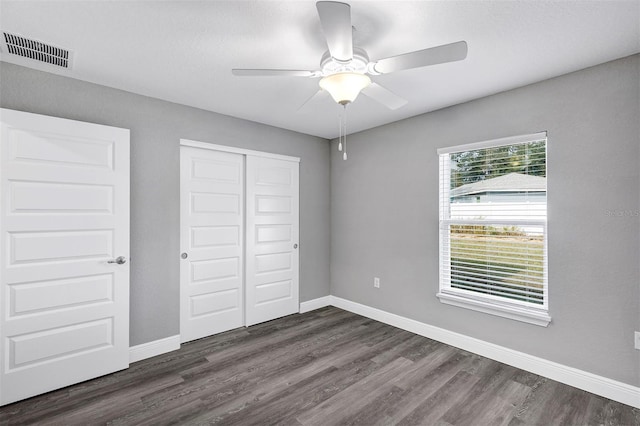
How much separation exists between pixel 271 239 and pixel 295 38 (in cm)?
250

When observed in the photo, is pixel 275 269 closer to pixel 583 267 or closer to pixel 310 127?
pixel 310 127

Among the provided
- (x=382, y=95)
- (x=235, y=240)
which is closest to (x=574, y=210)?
(x=382, y=95)

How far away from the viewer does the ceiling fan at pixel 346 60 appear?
1.37 metres

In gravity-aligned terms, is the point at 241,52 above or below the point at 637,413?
above

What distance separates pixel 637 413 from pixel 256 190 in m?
3.78

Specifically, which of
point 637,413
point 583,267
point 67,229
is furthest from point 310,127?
point 637,413

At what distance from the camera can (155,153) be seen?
9.91ft

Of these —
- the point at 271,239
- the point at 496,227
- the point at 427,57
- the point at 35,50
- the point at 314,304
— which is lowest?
the point at 314,304

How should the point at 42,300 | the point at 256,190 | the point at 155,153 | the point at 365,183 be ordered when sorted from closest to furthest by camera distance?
the point at 42,300, the point at 155,153, the point at 256,190, the point at 365,183

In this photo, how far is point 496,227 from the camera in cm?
293

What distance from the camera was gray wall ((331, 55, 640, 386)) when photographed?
221 cm

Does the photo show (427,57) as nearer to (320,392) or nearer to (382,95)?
(382,95)

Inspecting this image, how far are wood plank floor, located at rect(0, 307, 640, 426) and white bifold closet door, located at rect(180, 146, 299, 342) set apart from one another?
0.50 metres

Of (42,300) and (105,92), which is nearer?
(42,300)
